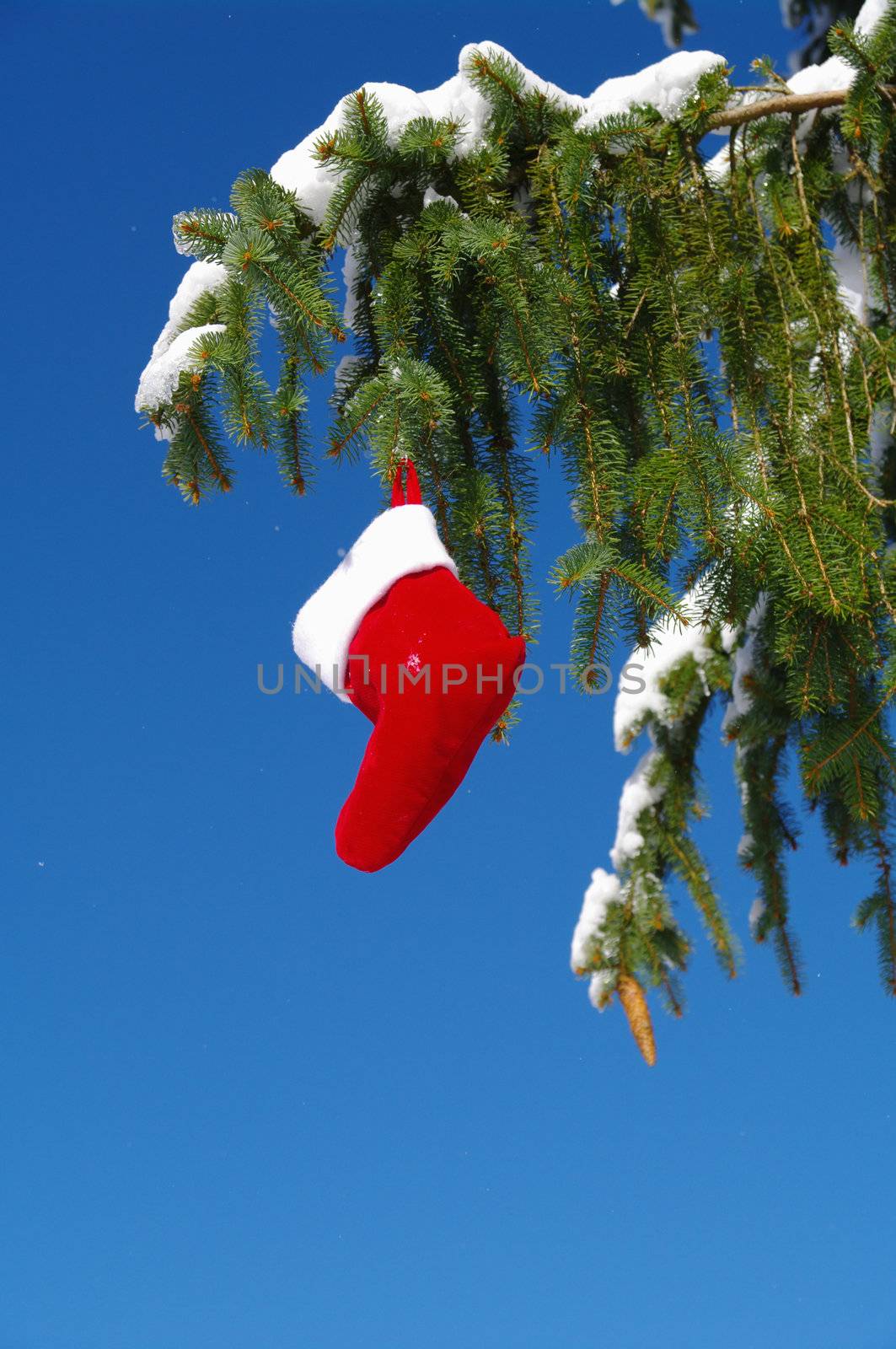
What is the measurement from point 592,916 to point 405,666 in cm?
161

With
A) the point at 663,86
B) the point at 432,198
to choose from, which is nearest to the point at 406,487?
the point at 432,198

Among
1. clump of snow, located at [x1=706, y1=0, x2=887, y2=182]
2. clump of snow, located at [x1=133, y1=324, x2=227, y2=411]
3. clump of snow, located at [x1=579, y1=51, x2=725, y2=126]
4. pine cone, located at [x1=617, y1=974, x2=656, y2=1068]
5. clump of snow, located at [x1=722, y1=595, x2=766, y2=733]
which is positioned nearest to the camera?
clump of snow, located at [x1=133, y1=324, x2=227, y2=411]

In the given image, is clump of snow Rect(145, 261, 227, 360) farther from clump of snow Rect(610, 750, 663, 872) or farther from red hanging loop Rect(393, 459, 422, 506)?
clump of snow Rect(610, 750, 663, 872)

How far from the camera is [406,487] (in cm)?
189

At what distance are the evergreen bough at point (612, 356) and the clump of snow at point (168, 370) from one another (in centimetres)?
2

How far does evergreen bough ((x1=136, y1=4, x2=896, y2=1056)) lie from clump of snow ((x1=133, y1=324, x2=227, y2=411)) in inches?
0.9

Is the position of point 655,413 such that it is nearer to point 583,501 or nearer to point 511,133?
point 583,501

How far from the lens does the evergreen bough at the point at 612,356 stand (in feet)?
6.15

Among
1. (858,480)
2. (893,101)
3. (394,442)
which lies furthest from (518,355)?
(893,101)

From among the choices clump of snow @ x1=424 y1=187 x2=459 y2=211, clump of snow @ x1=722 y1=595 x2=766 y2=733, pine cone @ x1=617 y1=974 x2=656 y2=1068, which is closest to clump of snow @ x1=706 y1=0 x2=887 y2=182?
clump of snow @ x1=424 y1=187 x2=459 y2=211

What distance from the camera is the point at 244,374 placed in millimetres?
1849

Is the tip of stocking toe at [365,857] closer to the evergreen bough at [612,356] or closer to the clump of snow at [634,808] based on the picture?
the evergreen bough at [612,356]

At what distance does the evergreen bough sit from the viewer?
6.15 ft

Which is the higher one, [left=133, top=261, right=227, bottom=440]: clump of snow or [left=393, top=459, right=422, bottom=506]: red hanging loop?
[left=133, top=261, right=227, bottom=440]: clump of snow
